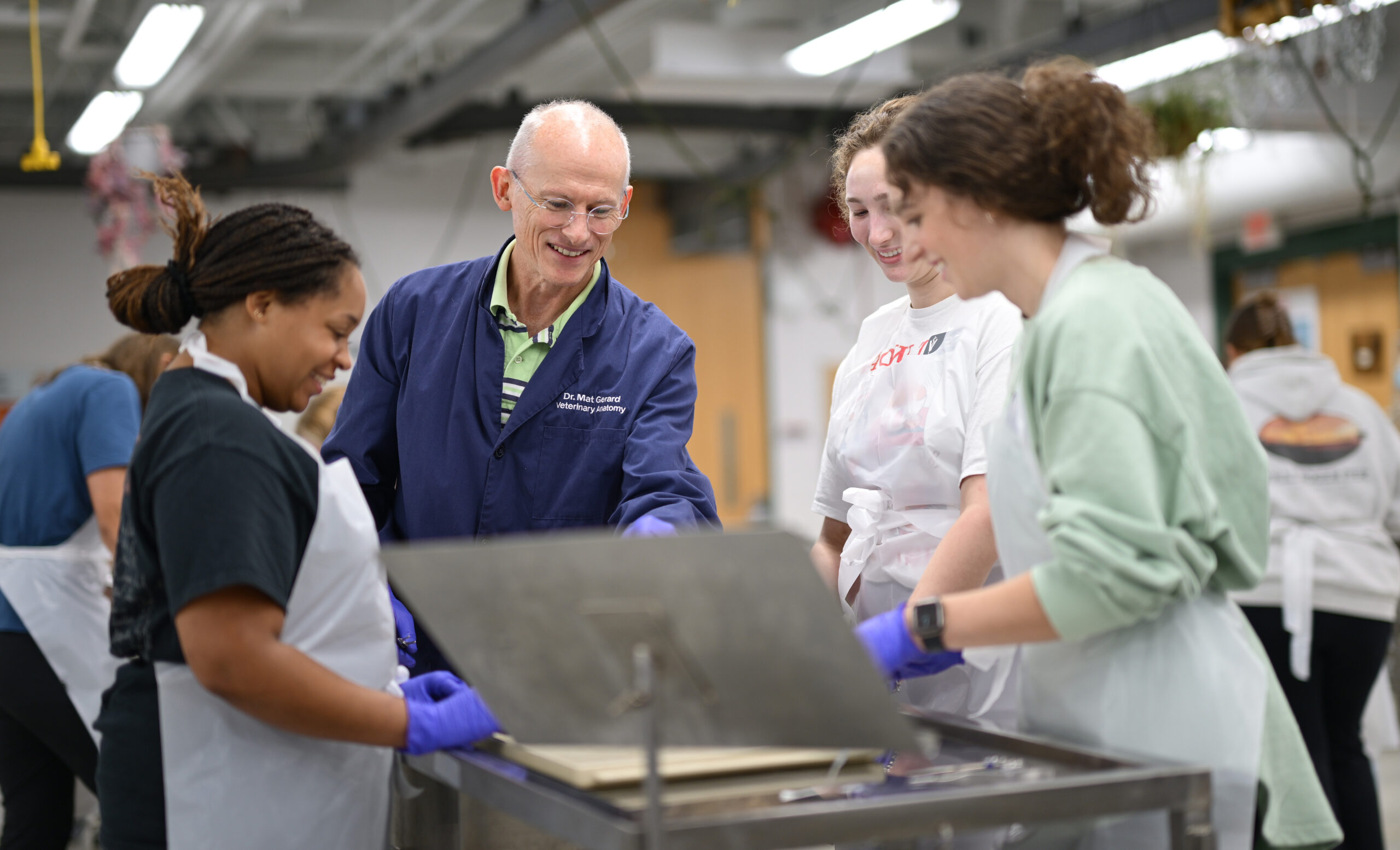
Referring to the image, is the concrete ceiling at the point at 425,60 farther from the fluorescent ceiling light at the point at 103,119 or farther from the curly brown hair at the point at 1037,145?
the curly brown hair at the point at 1037,145

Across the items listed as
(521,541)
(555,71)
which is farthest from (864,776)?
(555,71)

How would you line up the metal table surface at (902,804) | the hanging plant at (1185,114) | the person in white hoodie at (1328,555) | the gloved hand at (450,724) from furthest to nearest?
the hanging plant at (1185,114)
the person in white hoodie at (1328,555)
the gloved hand at (450,724)
the metal table surface at (902,804)

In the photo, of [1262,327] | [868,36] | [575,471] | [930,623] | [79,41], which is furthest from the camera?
[79,41]

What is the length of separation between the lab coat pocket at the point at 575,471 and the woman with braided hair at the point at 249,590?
18.9 inches

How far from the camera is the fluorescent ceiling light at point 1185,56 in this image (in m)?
4.99

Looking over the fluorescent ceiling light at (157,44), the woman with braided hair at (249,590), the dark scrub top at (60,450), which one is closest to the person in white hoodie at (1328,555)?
the woman with braided hair at (249,590)

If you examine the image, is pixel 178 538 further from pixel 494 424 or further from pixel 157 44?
pixel 157 44

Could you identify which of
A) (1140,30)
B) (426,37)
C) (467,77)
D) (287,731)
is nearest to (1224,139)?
(1140,30)

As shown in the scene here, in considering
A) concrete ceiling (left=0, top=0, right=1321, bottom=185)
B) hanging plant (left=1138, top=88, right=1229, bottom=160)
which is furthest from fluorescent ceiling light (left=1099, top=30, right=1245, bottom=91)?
hanging plant (left=1138, top=88, right=1229, bottom=160)

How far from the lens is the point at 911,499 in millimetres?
1905

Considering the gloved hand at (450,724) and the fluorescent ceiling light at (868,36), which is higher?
the fluorescent ceiling light at (868,36)

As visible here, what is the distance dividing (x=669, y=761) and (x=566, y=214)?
40.7 inches

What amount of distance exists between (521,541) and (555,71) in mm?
7631

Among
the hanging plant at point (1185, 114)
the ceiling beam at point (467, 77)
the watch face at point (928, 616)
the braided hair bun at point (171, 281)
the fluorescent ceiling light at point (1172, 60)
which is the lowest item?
the watch face at point (928, 616)
